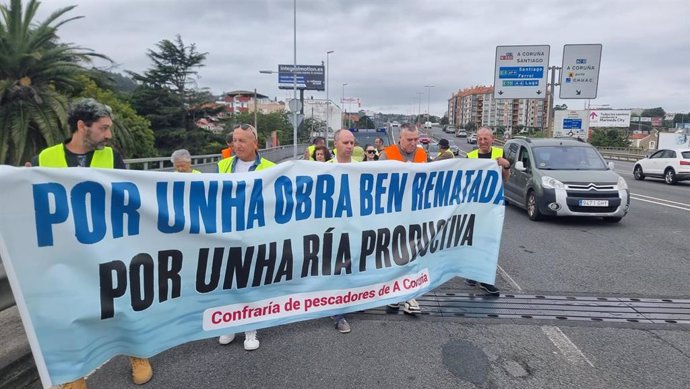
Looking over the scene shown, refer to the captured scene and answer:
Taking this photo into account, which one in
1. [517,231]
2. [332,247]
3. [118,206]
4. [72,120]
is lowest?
[517,231]

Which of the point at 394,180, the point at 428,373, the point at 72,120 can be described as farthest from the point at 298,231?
the point at 72,120

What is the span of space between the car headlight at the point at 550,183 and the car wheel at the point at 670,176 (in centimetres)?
1341

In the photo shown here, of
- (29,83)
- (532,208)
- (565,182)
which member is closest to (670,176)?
(532,208)

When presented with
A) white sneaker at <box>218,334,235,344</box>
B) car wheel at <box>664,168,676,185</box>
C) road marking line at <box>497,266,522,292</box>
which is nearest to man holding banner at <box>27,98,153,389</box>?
white sneaker at <box>218,334,235,344</box>

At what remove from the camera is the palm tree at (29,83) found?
50.1 ft

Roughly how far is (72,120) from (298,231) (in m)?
1.83

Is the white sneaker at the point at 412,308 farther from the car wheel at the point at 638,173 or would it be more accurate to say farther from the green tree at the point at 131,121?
the green tree at the point at 131,121

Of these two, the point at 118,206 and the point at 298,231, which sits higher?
the point at 118,206

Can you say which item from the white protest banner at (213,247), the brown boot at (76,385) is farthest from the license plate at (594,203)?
the brown boot at (76,385)

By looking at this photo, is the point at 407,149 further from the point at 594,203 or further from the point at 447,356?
the point at 594,203

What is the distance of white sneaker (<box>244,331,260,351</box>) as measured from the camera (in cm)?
353

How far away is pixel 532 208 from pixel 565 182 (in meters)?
0.94

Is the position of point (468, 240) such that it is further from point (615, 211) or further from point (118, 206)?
point (615, 211)

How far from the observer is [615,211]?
8.77 meters
